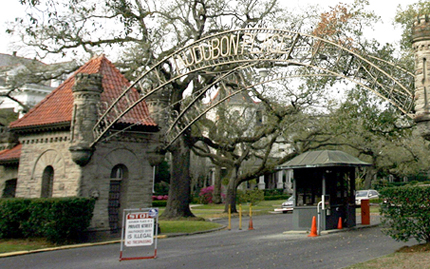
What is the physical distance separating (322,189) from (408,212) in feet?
20.1

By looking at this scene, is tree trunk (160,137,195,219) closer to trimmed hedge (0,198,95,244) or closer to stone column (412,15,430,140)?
trimmed hedge (0,198,95,244)

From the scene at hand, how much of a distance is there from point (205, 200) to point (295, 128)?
18.5 m

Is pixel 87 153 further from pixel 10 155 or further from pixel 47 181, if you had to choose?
pixel 10 155

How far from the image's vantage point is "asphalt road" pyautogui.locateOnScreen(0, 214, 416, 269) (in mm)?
11867

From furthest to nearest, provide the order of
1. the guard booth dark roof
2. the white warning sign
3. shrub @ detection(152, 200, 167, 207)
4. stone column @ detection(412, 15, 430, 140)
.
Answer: shrub @ detection(152, 200, 167, 207), the guard booth dark roof, the white warning sign, stone column @ detection(412, 15, 430, 140)

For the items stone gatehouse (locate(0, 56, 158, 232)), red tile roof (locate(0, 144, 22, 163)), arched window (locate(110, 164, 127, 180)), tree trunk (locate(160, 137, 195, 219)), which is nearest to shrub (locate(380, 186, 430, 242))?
stone gatehouse (locate(0, 56, 158, 232))

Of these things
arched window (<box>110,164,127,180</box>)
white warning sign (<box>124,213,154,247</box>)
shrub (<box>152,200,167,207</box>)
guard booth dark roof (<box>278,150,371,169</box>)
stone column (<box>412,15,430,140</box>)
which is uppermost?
stone column (<box>412,15,430,140</box>)

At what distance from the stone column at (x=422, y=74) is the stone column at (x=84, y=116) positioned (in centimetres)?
1176

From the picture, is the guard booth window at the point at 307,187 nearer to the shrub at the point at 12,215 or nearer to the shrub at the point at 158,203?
the shrub at the point at 12,215

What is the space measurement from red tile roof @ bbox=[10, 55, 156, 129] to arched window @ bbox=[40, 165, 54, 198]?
6.36ft

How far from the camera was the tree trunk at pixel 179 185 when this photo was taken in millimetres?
27406

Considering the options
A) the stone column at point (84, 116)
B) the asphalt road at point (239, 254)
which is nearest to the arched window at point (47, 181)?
the stone column at point (84, 116)

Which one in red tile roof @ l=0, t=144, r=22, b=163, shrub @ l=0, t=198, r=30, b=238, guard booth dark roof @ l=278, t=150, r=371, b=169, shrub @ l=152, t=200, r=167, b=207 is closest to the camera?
shrub @ l=0, t=198, r=30, b=238

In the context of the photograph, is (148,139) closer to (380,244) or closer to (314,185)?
(314,185)
